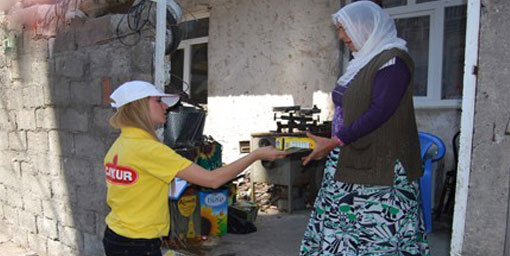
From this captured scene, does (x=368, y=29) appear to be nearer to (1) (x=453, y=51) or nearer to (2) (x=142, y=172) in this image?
(2) (x=142, y=172)

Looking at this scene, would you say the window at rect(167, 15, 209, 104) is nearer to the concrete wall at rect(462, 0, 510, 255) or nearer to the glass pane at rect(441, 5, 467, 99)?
the glass pane at rect(441, 5, 467, 99)

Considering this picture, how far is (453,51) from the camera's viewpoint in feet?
15.3

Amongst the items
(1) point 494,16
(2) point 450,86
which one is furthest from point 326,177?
(2) point 450,86

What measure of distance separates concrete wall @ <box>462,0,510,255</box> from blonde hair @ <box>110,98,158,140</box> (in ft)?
5.08

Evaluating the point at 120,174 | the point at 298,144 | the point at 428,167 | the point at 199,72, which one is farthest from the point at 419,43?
the point at 120,174

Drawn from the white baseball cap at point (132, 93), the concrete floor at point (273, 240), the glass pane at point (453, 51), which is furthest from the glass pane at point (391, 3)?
the white baseball cap at point (132, 93)

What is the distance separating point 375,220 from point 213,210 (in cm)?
229

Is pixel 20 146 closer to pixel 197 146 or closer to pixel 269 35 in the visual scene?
pixel 197 146

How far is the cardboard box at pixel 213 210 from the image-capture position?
4.16 meters

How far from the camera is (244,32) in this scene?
253 inches

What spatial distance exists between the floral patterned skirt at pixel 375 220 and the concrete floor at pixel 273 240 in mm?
1516

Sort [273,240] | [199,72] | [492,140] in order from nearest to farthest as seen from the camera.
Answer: [492,140] → [273,240] → [199,72]

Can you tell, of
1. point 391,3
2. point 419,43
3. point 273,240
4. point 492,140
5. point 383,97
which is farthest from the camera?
point 391,3

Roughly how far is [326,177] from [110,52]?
7.32 ft
